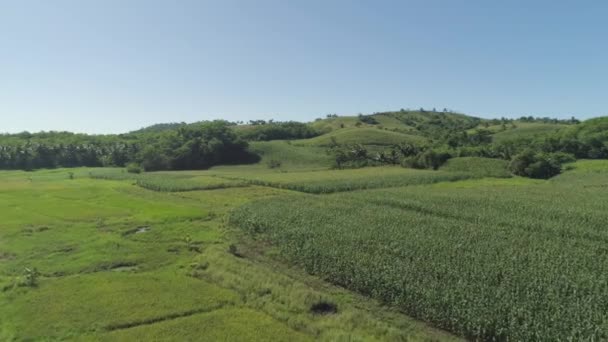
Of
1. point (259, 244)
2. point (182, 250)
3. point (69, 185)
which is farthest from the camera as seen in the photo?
point (69, 185)

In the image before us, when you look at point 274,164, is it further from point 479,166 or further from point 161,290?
point 161,290

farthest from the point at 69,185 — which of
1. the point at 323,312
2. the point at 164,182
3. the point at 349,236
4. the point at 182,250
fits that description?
the point at 323,312

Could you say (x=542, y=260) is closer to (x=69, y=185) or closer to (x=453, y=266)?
(x=453, y=266)

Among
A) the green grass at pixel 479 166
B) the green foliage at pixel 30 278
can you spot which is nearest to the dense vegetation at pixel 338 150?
the green grass at pixel 479 166

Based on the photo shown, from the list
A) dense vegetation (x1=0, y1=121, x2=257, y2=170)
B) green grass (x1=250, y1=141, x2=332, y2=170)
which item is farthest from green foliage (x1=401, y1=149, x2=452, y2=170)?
dense vegetation (x1=0, y1=121, x2=257, y2=170)

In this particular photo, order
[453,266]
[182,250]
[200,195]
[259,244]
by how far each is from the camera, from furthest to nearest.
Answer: [200,195], [259,244], [182,250], [453,266]

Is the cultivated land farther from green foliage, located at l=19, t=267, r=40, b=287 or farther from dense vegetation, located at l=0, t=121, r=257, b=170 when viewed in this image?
dense vegetation, located at l=0, t=121, r=257, b=170

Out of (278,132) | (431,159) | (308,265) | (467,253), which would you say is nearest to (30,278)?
(308,265)
